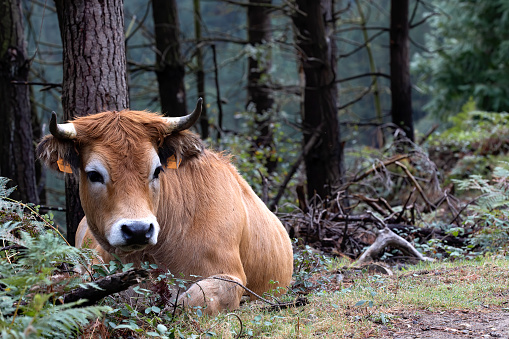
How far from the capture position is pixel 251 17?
1619 centimetres

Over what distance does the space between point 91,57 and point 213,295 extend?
2.95 metres

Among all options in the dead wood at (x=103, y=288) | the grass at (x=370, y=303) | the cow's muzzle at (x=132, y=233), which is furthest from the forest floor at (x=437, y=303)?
the cow's muzzle at (x=132, y=233)

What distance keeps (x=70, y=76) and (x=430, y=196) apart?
736 centimetres

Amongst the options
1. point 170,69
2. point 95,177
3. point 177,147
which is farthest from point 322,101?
point 95,177

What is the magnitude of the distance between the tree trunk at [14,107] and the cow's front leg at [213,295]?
15.4 feet

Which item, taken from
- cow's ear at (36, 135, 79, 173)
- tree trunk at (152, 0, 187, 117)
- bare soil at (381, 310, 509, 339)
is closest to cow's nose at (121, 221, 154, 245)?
cow's ear at (36, 135, 79, 173)

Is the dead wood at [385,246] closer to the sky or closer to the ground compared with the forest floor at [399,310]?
closer to the ground

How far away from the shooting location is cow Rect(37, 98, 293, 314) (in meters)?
4.34

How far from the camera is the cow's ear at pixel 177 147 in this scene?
4.92m

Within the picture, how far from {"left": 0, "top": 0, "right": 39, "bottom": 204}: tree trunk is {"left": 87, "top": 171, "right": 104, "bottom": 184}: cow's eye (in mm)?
4183

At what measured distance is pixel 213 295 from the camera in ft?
15.0

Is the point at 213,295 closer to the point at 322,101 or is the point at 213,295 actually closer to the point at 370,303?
the point at 370,303

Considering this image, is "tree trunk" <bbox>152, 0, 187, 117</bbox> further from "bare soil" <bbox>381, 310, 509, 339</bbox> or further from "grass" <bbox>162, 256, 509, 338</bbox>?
"bare soil" <bbox>381, 310, 509, 339</bbox>

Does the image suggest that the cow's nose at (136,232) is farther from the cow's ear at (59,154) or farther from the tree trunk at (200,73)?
the tree trunk at (200,73)
